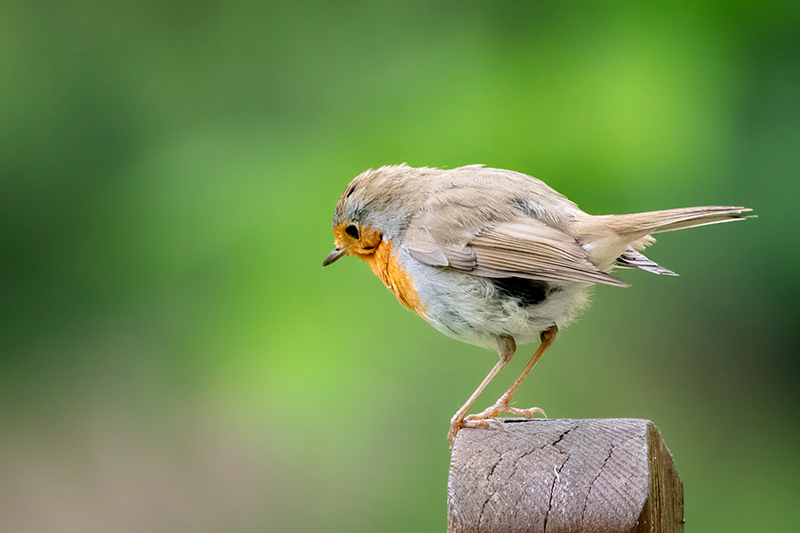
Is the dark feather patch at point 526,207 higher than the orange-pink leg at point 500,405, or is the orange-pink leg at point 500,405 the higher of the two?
the dark feather patch at point 526,207

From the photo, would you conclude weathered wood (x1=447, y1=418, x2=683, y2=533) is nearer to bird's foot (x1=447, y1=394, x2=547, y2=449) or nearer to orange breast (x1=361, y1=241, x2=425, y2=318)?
bird's foot (x1=447, y1=394, x2=547, y2=449)

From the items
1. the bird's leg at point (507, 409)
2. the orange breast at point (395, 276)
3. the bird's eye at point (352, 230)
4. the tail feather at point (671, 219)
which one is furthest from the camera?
the bird's eye at point (352, 230)

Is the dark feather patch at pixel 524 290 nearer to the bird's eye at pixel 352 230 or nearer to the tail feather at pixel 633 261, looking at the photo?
the tail feather at pixel 633 261

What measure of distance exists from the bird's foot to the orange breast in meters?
0.39

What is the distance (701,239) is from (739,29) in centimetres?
106

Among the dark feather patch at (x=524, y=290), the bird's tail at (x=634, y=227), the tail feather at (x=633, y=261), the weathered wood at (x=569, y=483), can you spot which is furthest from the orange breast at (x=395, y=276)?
the weathered wood at (x=569, y=483)

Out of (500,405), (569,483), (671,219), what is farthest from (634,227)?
(569,483)

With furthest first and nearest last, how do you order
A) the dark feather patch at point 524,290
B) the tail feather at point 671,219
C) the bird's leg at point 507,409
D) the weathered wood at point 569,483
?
the dark feather patch at point 524,290, the bird's leg at point 507,409, the tail feather at point 671,219, the weathered wood at point 569,483

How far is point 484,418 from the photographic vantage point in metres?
2.57

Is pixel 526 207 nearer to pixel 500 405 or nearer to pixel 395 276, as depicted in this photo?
pixel 395 276

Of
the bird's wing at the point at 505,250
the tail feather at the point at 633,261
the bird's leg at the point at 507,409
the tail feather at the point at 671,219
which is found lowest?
the bird's leg at the point at 507,409

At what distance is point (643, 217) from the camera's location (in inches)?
98.1

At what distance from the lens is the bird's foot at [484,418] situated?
7.86 feet

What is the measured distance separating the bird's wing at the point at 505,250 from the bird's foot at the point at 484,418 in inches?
18.1
